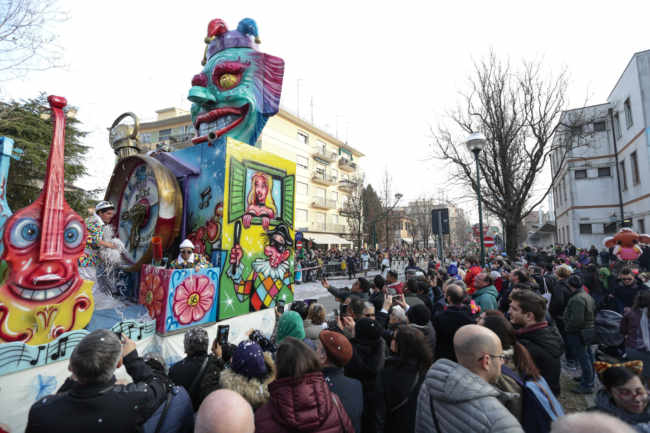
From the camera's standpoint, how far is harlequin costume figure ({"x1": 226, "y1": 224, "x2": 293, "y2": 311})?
634 cm

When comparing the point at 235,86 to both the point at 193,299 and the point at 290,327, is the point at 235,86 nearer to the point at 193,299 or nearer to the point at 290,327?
the point at 193,299

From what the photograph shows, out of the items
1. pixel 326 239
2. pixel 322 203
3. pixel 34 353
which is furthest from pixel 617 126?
pixel 34 353

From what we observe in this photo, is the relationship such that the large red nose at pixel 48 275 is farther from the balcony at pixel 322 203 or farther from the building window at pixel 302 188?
the balcony at pixel 322 203

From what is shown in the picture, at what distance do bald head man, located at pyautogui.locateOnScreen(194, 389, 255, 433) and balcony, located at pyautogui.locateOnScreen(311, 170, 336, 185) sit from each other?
1304 inches

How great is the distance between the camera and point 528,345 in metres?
3.14

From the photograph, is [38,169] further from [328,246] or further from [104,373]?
[328,246]

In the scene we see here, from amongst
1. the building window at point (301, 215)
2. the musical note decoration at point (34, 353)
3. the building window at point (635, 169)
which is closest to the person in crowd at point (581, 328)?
the musical note decoration at point (34, 353)

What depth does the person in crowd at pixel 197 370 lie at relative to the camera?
257 cm

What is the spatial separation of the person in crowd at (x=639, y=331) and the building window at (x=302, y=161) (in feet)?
97.8

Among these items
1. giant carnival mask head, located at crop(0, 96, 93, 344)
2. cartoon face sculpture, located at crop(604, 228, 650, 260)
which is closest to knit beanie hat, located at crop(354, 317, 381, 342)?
giant carnival mask head, located at crop(0, 96, 93, 344)

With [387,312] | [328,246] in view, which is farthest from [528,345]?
[328,246]

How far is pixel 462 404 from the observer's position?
1.85 metres

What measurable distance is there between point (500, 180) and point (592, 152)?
15123mm

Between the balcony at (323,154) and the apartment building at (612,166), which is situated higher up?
the balcony at (323,154)
